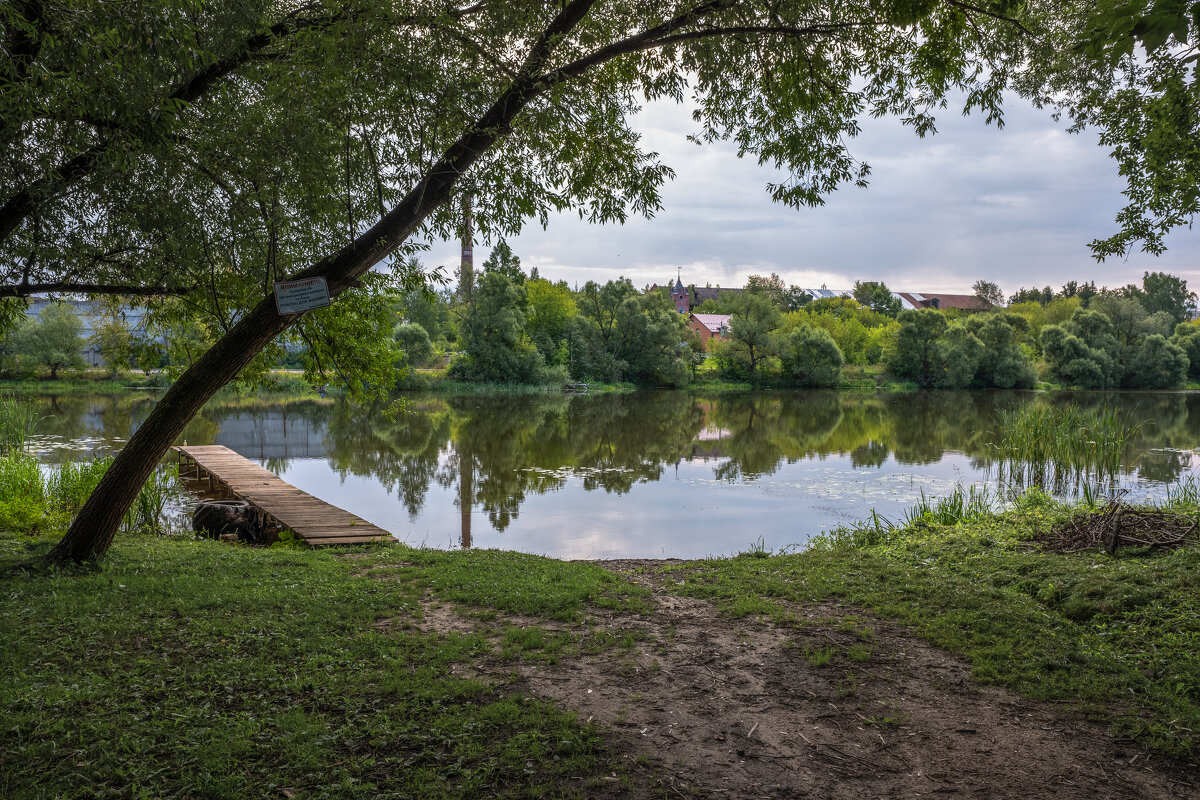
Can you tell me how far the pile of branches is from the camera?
724 cm

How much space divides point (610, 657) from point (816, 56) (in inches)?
225

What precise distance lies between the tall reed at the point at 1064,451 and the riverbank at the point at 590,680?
929cm

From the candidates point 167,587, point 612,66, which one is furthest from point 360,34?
point 167,587

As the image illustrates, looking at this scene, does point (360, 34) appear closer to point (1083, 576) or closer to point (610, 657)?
point (610, 657)

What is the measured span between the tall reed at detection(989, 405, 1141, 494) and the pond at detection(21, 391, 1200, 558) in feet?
1.08

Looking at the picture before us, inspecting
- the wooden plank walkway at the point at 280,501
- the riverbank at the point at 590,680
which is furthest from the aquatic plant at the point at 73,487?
the riverbank at the point at 590,680

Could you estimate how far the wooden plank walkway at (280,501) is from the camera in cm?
931

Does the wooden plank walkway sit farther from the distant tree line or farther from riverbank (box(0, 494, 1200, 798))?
the distant tree line

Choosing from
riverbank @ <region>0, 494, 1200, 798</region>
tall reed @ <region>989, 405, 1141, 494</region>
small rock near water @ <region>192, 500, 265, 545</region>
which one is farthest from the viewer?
A: tall reed @ <region>989, 405, 1141, 494</region>

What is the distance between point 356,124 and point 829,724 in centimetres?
558

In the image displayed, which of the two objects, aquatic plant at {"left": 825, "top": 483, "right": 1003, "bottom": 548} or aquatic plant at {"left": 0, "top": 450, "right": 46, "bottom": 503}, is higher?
aquatic plant at {"left": 0, "top": 450, "right": 46, "bottom": 503}

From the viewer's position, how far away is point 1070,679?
457cm

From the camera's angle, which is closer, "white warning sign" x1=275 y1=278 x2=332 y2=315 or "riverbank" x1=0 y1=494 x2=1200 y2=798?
"riverbank" x1=0 y1=494 x2=1200 y2=798

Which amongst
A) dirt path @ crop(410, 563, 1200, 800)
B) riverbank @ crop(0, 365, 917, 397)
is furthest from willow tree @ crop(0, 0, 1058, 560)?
riverbank @ crop(0, 365, 917, 397)
